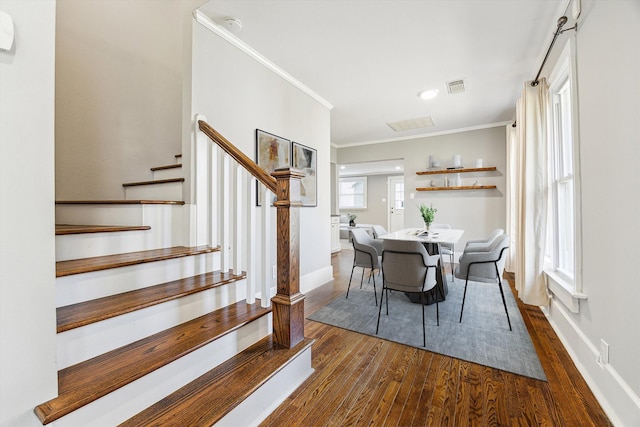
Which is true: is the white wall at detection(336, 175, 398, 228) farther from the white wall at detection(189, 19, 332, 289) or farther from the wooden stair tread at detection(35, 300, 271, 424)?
the wooden stair tread at detection(35, 300, 271, 424)

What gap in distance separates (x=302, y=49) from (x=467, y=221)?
4.33 metres

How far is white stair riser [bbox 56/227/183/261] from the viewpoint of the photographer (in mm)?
1509

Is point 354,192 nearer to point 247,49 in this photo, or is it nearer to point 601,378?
point 247,49

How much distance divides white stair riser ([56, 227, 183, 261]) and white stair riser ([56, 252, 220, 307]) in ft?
0.90

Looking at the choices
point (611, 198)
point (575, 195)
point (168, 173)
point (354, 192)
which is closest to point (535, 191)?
point (575, 195)

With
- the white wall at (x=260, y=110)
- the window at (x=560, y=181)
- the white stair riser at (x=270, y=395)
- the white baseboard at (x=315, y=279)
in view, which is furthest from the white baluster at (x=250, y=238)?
the window at (x=560, y=181)

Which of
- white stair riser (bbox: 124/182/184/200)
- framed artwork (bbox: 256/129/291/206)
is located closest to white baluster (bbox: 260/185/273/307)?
white stair riser (bbox: 124/182/184/200)

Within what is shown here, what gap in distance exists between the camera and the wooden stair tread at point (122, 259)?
4.38 feet

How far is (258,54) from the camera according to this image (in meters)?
2.72

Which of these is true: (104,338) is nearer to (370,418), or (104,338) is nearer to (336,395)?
(336,395)

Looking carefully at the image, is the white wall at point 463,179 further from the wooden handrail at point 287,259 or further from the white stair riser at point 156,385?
the white stair riser at point 156,385

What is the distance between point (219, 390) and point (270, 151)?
2242mm

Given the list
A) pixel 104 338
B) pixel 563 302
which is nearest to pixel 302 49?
pixel 104 338

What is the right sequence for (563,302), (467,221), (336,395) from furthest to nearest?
(467,221), (563,302), (336,395)
